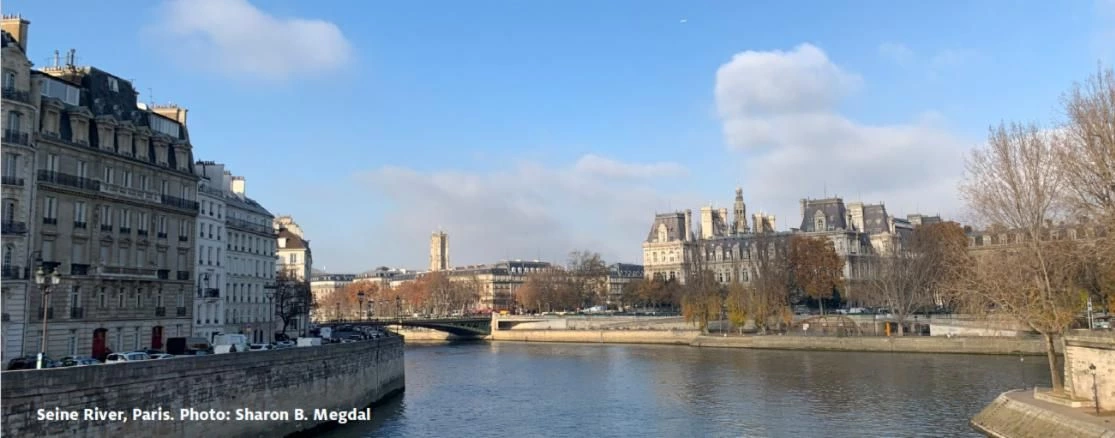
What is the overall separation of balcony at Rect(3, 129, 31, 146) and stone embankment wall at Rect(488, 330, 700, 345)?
72.4 metres

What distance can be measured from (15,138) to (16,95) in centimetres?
179

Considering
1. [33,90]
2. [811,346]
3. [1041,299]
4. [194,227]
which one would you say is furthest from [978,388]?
[33,90]

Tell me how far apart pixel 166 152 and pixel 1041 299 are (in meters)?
42.9

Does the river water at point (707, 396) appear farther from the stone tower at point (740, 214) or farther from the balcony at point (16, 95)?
the stone tower at point (740, 214)

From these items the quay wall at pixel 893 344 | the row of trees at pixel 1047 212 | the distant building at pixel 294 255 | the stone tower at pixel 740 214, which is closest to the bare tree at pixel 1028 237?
the row of trees at pixel 1047 212

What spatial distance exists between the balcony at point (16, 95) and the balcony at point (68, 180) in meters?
3.14

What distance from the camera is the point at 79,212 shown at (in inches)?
1537

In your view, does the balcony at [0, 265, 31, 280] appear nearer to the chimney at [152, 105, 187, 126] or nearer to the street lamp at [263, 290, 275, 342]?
the chimney at [152, 105, 187, 126]

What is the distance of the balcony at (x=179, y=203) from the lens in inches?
1785

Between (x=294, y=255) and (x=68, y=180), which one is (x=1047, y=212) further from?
(x=294, y=255)

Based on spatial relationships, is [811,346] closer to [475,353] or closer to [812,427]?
[475,353]

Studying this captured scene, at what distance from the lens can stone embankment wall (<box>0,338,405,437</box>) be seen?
20844 mm

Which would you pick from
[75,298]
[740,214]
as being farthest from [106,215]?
[740,214]

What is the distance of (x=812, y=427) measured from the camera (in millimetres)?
36250
